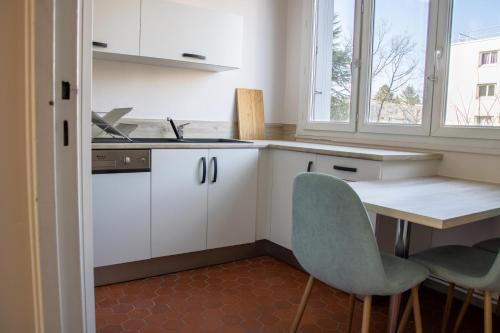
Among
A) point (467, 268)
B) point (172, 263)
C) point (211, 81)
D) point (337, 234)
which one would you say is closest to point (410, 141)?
point (467, 268)

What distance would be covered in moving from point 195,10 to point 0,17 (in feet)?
8.56

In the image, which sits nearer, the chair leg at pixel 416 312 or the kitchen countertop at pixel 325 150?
the chair leg at pixel 416 312

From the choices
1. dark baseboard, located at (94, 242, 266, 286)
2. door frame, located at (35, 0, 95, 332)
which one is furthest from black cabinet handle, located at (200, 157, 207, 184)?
door frame, located at (35, 0, 95, 332)

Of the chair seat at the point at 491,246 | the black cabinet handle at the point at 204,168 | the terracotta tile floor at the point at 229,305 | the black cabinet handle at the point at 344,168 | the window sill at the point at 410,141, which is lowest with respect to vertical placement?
the terracotta tile floor at the point at 229,305

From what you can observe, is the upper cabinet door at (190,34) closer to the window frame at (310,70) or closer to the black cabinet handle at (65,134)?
the window frame at (310,70)

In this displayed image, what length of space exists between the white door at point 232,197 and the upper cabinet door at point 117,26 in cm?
90

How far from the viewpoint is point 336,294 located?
98.7 inches

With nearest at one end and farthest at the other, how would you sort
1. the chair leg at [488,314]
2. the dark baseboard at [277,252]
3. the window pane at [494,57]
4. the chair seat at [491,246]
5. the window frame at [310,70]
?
the chair leg at [488,314], the chair seat at [491,246], the window pane at [494,57], the dark baseboard at [277,252], the window frame at [310,70]

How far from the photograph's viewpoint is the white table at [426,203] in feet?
4.72

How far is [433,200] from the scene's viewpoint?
171 centimetres

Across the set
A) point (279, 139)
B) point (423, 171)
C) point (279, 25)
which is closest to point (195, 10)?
point (279, 25)

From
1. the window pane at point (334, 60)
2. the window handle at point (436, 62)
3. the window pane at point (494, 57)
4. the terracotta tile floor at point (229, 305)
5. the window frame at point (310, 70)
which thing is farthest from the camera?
the window frame at point (310, 70)

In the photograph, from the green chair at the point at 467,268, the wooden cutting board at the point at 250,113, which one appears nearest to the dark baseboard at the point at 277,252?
the wooden cutting board at the point at 250,113

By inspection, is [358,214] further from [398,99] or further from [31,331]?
[398,99]
